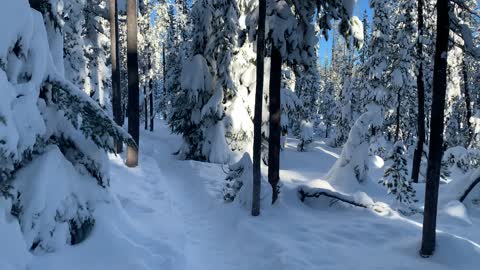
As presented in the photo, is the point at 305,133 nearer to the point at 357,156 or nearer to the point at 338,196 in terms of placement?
the point at 357,156

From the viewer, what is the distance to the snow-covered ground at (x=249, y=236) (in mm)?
6051

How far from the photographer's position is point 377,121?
888 inches

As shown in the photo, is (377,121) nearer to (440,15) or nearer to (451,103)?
Result: (451,103)

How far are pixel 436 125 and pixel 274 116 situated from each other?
456 centimetres

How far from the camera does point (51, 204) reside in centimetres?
535

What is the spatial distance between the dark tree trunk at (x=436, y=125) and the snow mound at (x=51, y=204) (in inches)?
242

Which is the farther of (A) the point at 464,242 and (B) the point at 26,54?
(A) the point at 464,242

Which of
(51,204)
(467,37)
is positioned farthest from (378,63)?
(51,204)

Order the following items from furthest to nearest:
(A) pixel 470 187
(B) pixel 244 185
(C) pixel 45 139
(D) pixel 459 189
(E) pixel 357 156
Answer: (E) pixel 357 156 → (D) pixel 459 189 → (A) pixel 470 187 → (B) pixel 244 185 → (C) pixel 45 139

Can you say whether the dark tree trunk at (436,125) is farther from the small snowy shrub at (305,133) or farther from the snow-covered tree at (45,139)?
the small snowy shrub at (305,133)

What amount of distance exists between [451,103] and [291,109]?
59.1 ft

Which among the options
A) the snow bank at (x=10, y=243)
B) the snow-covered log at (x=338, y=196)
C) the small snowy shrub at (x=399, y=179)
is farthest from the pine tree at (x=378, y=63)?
the snow bank at (x=10, y=243)

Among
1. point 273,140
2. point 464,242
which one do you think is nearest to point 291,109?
point 273,140

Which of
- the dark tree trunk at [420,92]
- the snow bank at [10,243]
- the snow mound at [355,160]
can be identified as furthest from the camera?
the dark tree trunk at [420,92]
